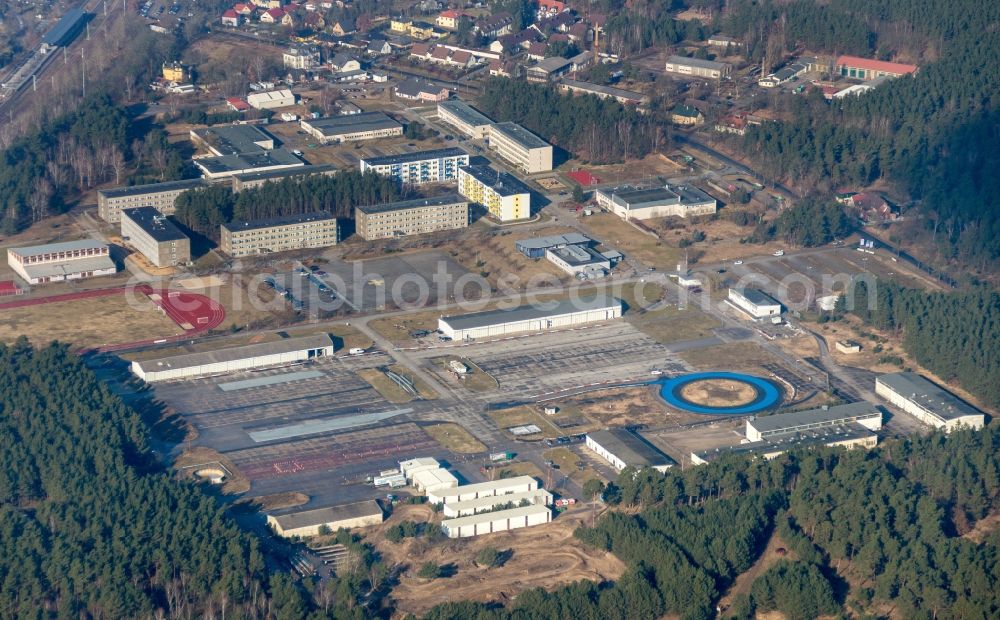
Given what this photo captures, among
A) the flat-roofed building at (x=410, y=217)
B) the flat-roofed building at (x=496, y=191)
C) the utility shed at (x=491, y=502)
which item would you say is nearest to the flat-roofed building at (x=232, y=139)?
the flat-roofed building at (x=410, y=217)

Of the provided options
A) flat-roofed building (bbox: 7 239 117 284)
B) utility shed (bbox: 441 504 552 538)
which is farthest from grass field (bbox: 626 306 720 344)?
flat-roofed building (bbox: 7 239 117 284)

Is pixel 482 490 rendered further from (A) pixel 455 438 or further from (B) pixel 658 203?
(B) pixel 658 203

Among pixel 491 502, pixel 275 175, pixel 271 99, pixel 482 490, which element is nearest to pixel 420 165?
pixel 275 175

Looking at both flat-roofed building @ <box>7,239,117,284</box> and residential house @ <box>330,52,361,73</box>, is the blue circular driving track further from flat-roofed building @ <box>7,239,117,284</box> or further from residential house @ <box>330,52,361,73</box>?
residential house @ <box>330,52,361,73</box>

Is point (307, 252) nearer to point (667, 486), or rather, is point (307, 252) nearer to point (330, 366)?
point (330, 366)

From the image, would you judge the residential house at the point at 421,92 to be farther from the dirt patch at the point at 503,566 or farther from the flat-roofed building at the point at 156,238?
the dirt patch at the point at 503,566

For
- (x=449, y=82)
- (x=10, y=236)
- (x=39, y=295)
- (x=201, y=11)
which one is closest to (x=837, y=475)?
(x=39, y=295)
